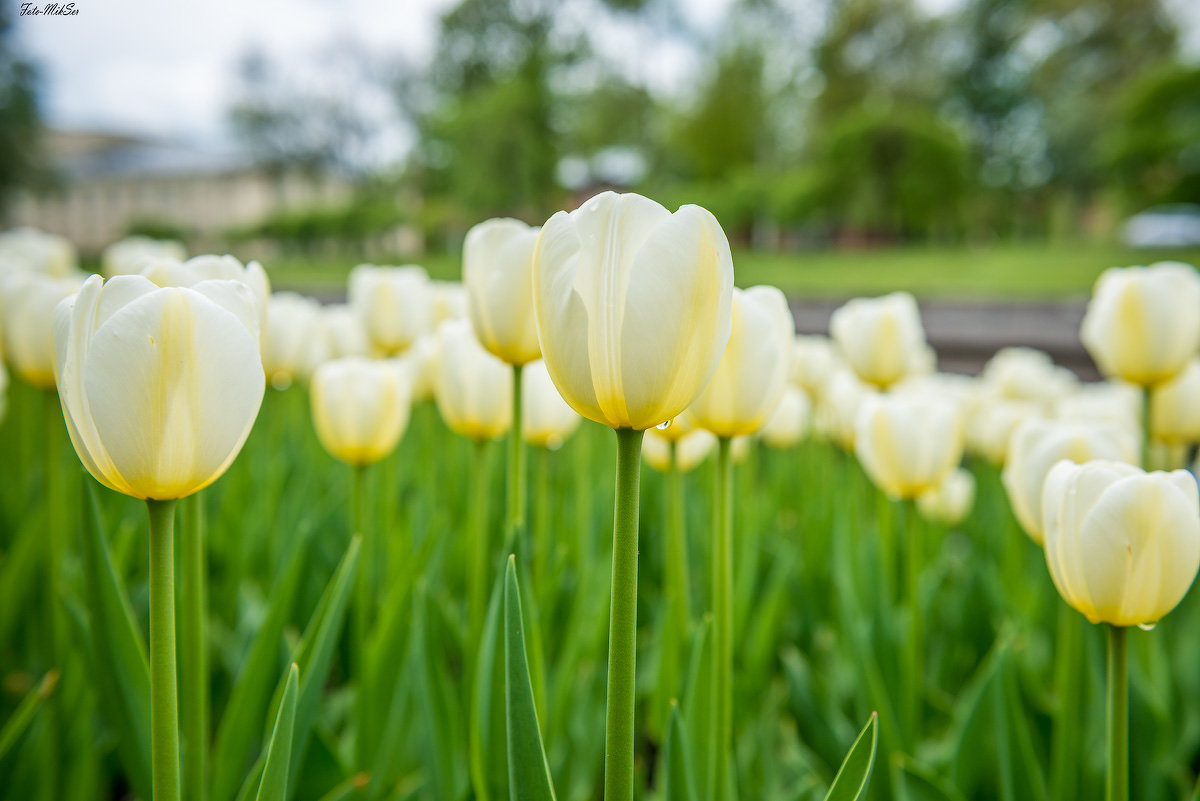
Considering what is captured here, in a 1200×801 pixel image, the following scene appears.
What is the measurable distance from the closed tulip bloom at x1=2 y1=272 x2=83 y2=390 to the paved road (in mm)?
4238

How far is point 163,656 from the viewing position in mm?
482

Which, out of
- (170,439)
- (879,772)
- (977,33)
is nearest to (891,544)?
(879,772)

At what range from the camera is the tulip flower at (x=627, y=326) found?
1.53ft

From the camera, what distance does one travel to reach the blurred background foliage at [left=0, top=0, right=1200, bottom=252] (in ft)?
41.3

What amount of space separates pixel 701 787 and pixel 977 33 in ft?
100

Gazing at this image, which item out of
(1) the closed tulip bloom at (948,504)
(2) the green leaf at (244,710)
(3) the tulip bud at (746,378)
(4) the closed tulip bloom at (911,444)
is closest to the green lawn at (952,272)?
(1) the closed tulip bloom at (948,504)

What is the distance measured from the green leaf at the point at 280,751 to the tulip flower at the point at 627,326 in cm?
21

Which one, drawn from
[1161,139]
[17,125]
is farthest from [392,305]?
[17,125]

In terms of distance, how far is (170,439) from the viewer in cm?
49

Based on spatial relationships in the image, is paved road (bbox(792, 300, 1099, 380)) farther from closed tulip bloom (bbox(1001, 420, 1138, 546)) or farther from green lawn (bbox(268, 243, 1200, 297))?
closed tulip bloom (bbox(1001, 420, 1138, 546))

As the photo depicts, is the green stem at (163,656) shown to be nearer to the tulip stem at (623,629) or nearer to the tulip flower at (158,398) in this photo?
the tulip flower at (158,398)

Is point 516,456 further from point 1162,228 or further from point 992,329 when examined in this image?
point 1162,228

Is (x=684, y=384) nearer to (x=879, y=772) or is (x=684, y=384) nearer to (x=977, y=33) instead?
(x=879, y=772)

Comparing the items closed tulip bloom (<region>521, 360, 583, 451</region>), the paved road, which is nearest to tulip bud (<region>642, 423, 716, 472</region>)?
closed tulip bloom (<region>521, 360, 583, 451</region>)
